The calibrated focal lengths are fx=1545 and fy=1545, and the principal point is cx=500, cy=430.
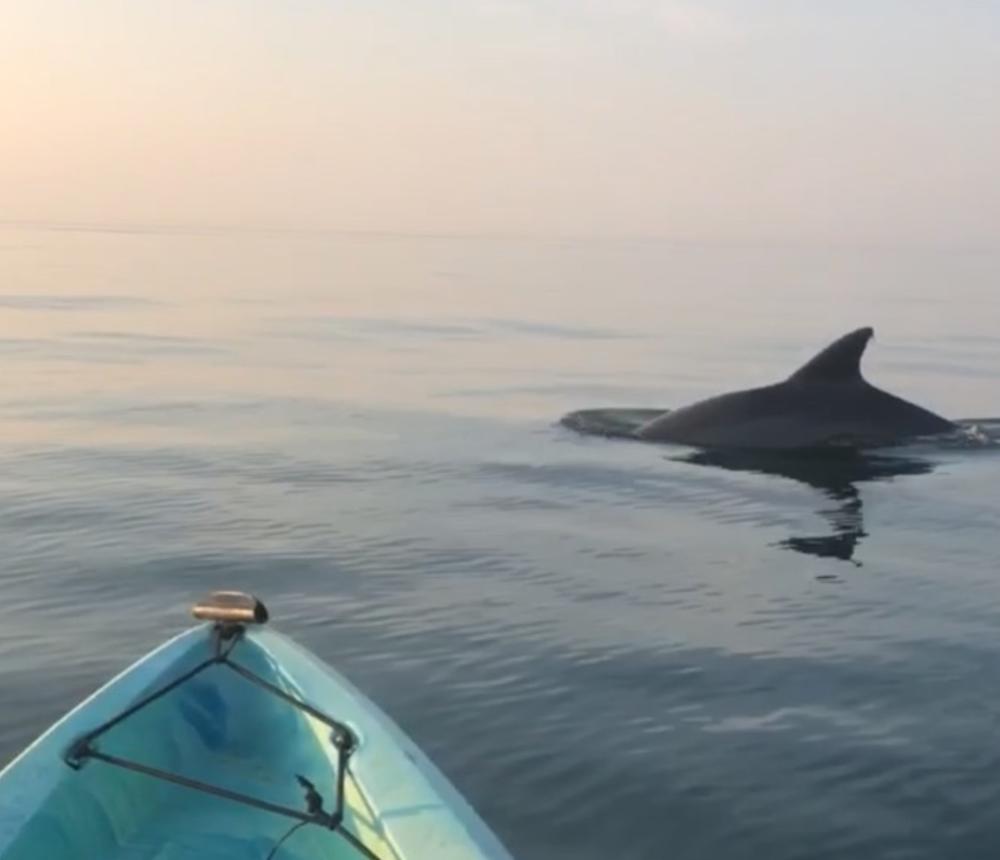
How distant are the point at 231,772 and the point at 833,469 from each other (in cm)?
1087

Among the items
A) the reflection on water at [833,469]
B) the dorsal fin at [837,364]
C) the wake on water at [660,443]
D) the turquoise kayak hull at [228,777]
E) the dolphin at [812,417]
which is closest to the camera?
the turquoise kayak hull at [228,777]

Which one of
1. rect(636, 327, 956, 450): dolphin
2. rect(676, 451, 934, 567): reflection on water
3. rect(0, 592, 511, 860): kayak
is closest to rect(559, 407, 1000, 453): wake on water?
rect(636, 327, 956, 450): dolphin

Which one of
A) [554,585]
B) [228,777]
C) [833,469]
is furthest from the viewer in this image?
[833,469]

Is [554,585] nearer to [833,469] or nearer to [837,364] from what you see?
[833,469]

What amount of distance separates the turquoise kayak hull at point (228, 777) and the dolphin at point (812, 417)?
1141 cm

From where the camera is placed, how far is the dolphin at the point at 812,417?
1692 cm

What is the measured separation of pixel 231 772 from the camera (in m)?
5.62

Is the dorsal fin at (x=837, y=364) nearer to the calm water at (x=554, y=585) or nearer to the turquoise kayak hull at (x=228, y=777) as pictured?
the calm water at (x=554, y=585)

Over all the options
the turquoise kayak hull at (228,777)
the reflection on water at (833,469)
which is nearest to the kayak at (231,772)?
the turquoise kayak hull at (228,777)

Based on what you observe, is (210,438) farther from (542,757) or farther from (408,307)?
(408,307)

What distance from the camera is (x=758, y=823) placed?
240 inches

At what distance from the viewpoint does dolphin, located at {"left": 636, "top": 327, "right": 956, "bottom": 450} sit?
16922 millimetres

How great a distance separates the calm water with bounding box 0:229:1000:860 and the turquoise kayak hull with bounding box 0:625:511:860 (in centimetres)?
92

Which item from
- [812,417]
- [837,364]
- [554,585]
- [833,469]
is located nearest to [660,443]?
[812,417]
